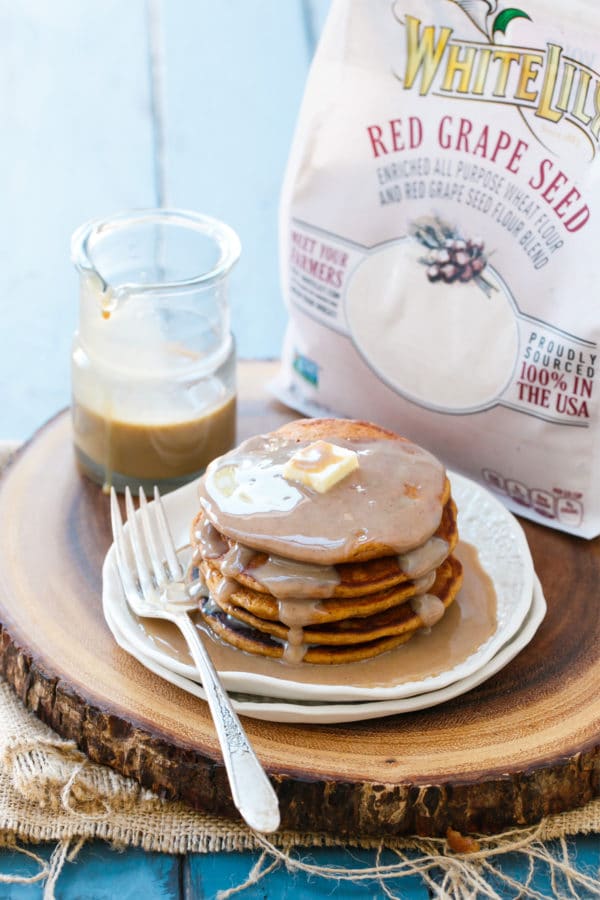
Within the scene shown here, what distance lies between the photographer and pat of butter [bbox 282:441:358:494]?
5.63ft

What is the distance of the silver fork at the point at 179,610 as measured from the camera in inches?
57.6

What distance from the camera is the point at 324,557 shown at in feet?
5.43

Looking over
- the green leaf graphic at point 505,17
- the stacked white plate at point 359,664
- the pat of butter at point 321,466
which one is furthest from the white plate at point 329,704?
the green leaf graphic at point 505,17

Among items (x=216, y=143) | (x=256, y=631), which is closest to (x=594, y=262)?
(x=256, y=631)

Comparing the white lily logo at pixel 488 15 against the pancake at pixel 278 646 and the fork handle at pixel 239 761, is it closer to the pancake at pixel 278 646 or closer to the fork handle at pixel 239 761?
the pancake at pixel 278 646

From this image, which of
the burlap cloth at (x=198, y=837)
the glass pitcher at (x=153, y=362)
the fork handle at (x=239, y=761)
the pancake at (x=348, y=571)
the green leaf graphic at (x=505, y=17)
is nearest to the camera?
the fork handle at (x=239, y=761)

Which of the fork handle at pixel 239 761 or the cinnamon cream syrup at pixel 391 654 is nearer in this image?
the fork handle at pixel 239 761

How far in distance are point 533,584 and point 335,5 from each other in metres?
1.02

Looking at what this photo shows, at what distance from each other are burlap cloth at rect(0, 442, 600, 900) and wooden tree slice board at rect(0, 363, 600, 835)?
0.07 ft

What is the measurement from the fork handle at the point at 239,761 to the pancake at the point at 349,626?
76 mm

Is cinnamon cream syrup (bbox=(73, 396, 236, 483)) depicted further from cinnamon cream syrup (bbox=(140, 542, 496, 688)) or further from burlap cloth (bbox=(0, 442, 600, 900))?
burlap cloth (bbox=(0, 442, 600, 900))

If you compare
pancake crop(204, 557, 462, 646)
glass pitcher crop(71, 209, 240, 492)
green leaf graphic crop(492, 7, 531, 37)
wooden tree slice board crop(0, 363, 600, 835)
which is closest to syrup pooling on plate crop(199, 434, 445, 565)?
pancake crop(204, 557, 462, 646)

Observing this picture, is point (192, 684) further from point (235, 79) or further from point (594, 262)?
point (235, 79)

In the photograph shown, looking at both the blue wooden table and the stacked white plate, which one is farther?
the blue wooden table
